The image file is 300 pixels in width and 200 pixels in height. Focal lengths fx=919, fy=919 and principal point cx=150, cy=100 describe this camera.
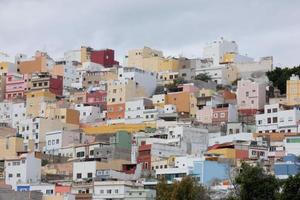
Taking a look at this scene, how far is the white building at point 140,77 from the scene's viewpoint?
80812mm

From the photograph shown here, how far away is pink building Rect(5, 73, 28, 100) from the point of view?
84.7 m

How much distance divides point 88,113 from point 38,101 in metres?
4.73

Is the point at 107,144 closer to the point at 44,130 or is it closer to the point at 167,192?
the point at 44,130

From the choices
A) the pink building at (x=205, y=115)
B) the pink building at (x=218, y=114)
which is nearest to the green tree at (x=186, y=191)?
the pink building at (x=218, y=114)

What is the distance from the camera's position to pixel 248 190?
42.2m

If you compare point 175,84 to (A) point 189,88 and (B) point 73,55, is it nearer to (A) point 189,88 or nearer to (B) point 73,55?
(A) point 189,88

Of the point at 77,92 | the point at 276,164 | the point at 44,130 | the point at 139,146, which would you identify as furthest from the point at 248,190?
the point at 77,92

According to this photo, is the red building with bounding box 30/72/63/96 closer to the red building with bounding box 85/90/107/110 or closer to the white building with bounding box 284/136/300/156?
the red building with bounding box 85/90/107/110

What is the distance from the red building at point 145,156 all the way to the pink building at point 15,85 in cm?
2404

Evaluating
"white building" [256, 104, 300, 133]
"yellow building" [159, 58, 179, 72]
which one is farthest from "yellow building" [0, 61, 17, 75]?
"white building" [256, 104, 300, 133]

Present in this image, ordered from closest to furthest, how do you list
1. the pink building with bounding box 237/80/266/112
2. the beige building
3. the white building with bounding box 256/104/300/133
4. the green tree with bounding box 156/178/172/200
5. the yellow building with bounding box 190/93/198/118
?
the green tree with bounding box 156/178/172/200 < the white building with bounding box 256/104/300/133 < the pink building with bounding box 237/80/266/112 < the yellow building with bounding box 190/93/198/118 < the beige building

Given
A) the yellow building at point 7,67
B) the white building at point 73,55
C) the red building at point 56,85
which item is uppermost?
the white building at point 73,55

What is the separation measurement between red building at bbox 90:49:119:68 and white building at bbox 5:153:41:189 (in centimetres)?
3647

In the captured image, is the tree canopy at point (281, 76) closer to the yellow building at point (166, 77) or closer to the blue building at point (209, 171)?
the yellow building at point (166, 77)
